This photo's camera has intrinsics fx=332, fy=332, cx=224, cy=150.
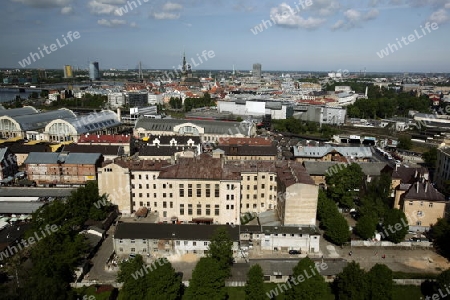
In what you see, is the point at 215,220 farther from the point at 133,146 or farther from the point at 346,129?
the point at 346,129

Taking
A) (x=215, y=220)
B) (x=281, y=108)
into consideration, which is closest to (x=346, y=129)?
(x=281, y=108)

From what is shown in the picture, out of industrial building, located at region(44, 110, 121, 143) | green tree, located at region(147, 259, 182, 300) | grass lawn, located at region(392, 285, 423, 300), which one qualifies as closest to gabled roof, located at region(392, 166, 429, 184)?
grass lawn, located at region(392, 285, 423, 300)

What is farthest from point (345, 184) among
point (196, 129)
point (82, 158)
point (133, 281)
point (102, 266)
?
point (196, 129)

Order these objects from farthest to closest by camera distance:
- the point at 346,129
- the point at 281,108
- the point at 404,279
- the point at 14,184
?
the point at 281,108
the point at 346,129
the point at 14,184
the point at 404,279

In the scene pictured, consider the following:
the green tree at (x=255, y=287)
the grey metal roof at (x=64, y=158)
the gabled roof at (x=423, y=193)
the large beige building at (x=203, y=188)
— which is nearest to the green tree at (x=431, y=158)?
the gabled roof at (x=423, y=193)

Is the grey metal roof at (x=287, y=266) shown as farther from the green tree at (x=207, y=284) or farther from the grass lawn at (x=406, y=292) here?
the green tree at (x=207, y=284)

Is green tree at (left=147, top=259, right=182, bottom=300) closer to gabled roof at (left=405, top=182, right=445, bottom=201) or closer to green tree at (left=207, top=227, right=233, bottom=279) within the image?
green tree at (left=207, top=227, right=233, bottom=279)
